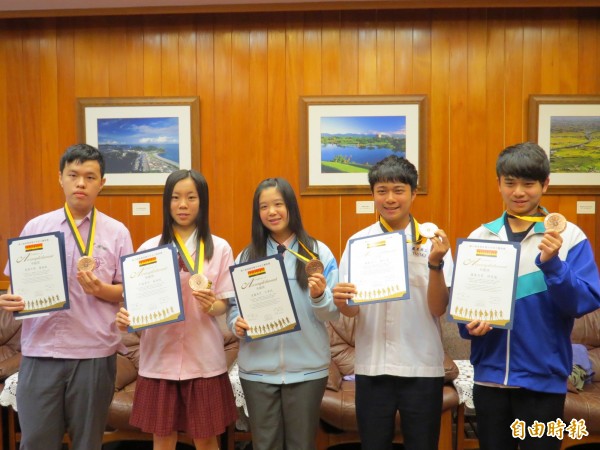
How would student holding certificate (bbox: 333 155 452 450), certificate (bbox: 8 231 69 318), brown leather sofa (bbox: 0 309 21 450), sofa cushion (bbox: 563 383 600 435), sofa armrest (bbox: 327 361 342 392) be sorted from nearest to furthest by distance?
student holding certificate (bbox: 333 155 452 450)
certificate (bbox: 8 231 69 318)
sofa cushion (bbox: 563 383 600 435)
sofa armrest (bbox: 327 361 342 392)
brown leather sofa (bbox: 0 309 21 450)

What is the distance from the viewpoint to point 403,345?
199 cm

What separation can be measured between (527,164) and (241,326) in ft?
4.28

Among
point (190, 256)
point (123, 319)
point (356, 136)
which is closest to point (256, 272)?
point (190, 256)

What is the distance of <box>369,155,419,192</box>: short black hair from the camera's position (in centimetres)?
205

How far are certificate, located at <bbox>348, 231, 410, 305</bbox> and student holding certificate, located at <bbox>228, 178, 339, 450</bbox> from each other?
0.15 metres

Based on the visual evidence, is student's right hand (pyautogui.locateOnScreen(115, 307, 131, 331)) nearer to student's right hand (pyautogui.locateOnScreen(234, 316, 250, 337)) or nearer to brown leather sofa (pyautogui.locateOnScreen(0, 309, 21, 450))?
student's right hand (pyautogui.locateOnScreen(234, 316, 250, 337))

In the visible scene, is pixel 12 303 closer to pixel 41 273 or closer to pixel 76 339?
pixel 41 273

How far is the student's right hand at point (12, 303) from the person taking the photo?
2047mm

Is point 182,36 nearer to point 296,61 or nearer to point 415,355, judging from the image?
point 296,61

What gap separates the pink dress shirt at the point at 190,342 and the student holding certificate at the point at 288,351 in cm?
10

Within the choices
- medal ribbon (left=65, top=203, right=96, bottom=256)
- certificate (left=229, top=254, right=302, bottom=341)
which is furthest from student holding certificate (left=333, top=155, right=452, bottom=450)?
medal ribbon (left=65, top=203, right=96, bottom=256)

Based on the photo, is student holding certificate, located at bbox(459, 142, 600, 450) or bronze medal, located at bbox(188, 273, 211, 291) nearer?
student holding certificate, located at bbox(459, 142, 600, 450)

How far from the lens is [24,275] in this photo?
2.09m

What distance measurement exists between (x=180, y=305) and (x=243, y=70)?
2.54 metres
